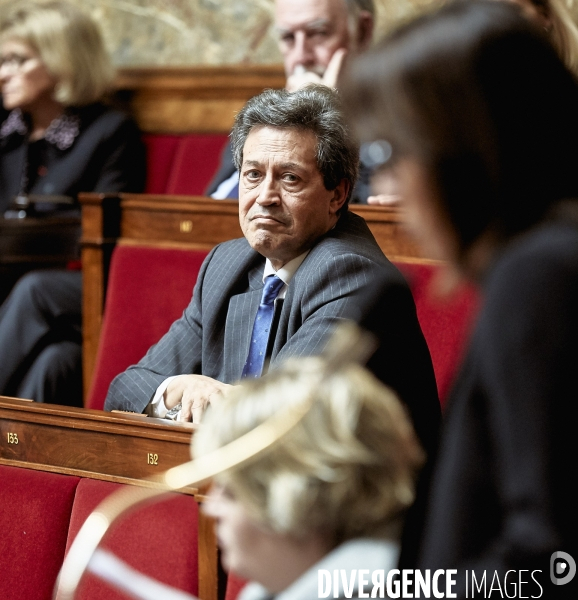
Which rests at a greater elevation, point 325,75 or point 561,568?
point 561,568

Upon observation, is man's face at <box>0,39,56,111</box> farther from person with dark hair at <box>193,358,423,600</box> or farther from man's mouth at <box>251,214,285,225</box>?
person with dark hair at <box>193,358,423,600</box>

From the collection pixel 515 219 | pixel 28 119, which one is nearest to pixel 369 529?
pixel 515 219

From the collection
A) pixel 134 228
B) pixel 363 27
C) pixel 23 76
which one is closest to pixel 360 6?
pixel 363 27

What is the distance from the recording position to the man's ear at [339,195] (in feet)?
5.77

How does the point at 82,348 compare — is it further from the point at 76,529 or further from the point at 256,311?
the point at 76,529

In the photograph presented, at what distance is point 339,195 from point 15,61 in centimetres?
178

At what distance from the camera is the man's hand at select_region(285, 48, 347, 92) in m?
2.53

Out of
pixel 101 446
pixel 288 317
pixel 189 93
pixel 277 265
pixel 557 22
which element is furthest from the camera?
pixel 189 93

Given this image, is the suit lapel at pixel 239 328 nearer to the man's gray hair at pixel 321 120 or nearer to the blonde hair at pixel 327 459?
the man's gray hair at pixel 321 120

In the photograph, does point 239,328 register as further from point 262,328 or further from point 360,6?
point 360,6

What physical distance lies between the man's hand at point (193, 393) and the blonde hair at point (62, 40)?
1.66 metres

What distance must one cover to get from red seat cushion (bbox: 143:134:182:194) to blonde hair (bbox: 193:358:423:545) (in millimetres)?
2515

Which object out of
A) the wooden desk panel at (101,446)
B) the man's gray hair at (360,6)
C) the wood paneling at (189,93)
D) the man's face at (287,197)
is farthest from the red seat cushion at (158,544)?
the wood paneling at (189,93)

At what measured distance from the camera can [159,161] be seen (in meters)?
3.27
